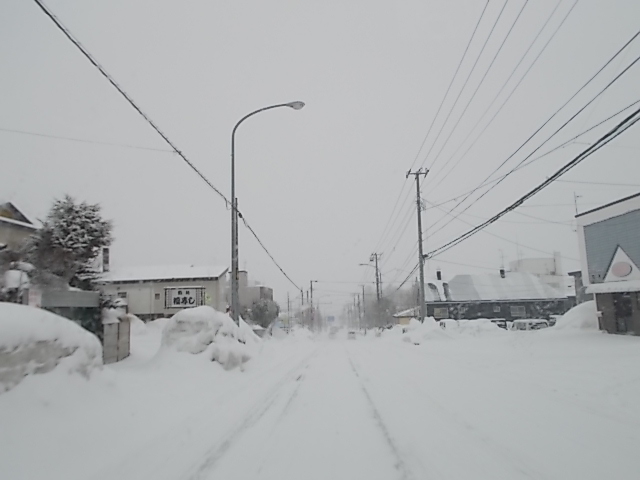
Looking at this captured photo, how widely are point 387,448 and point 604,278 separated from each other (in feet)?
72.1

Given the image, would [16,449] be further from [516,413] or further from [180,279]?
[180,279]

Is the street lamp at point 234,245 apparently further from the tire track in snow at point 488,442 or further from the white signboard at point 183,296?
the white signboard at point 183,296

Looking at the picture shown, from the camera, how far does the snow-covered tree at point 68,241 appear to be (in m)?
15.2

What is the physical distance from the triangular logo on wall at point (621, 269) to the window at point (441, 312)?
40001 mm

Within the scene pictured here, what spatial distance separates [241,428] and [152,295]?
131ft

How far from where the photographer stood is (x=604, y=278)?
24.1 meters

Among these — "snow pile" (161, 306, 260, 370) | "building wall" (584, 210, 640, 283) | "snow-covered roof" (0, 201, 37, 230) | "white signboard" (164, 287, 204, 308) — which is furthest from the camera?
"white signboard" (164, 287, 204, 308)

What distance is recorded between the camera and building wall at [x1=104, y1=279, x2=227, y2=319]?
1762 inches

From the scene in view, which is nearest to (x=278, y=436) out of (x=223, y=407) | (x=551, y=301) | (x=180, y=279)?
(x=223, y=407)

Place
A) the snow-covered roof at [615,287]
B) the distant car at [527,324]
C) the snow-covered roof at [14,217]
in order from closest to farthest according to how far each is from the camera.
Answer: the snow-covered roof at [14,217] → the snow-covered roof at [615,287] → the distant car at [527,324]

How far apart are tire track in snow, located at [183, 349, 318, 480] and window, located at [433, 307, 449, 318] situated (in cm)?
5229

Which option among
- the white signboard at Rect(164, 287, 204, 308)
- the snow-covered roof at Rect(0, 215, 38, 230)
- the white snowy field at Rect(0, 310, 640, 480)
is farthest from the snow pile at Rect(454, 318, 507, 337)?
the snow-covered roof at Rect(0, 215, 38, 230)

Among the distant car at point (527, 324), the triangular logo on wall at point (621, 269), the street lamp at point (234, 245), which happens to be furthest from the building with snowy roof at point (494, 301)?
the street lamp at point (234, 245)

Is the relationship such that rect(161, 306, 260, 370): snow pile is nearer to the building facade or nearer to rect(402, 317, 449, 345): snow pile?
the building facade
